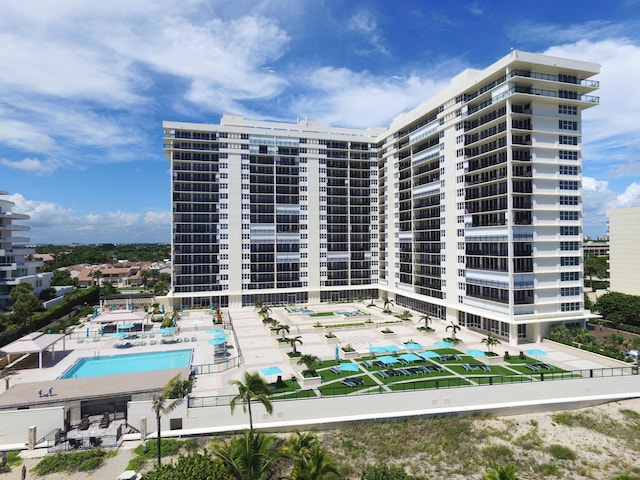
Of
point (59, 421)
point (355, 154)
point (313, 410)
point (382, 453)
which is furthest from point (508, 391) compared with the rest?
point (355, 154)

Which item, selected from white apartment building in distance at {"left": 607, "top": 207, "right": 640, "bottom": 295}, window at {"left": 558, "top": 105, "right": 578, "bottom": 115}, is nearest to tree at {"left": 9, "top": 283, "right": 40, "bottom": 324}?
window at {"left": 558, "top": 105, "right": 578, "bottom": 115}

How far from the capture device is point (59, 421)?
2884cm

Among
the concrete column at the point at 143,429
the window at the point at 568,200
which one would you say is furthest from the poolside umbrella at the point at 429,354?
the concrete column at the point at 143,429

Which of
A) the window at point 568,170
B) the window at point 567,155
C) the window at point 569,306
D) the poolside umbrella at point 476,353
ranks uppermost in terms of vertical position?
the window at point 567,155

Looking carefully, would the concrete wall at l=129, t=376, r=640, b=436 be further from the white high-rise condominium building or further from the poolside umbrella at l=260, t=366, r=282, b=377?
the white high-rise condominium building

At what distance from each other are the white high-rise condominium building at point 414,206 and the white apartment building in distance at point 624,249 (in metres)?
30.2

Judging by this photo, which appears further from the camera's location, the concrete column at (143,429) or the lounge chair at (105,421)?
the lounge chair at (105,421)

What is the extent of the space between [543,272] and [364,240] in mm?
41307

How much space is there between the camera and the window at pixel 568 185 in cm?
4972

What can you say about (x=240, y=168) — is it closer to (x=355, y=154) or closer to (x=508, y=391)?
(x=355, y=154)

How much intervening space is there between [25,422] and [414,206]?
60.2 metres

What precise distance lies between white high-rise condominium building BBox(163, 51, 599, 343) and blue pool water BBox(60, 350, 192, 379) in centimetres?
2976

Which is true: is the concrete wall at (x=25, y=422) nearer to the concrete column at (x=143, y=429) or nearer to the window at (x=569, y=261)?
the concrete column at (x=143, y=429)

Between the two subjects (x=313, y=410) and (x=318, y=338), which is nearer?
(x=313, y=410)
